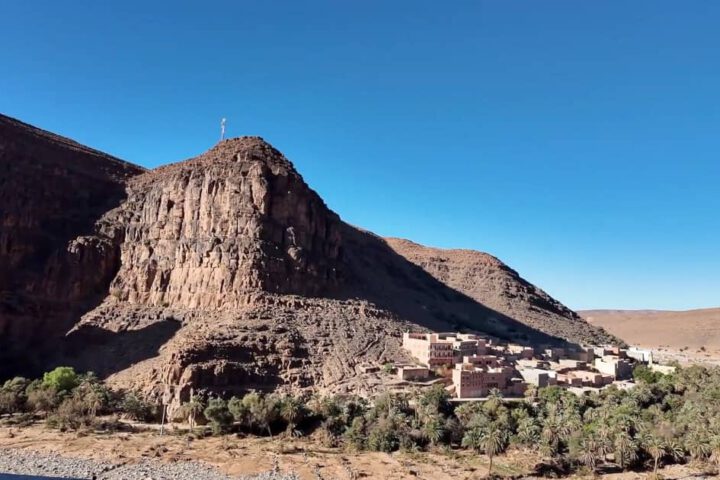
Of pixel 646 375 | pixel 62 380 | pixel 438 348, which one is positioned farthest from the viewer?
pixel 646 375

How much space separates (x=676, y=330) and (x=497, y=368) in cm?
12616

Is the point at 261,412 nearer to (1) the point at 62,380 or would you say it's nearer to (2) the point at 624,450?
(1) the point at 62,380

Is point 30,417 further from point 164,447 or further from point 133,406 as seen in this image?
point 164,447

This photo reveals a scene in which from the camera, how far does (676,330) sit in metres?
156

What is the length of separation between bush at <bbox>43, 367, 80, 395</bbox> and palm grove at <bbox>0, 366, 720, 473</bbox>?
0.30 ft

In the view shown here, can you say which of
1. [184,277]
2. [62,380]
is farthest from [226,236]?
[62,380]

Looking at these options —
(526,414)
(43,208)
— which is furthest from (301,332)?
(43,208)

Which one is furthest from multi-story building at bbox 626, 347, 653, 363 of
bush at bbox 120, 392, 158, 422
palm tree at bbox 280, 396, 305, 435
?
bush at bbox 120, 392, 158, 422

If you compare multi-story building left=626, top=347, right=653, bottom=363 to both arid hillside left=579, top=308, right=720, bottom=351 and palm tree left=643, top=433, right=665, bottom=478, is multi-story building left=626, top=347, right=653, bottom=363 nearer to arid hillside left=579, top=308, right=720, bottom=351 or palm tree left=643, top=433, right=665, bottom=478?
palm tree left=643, top=433, right=665, bottom=478

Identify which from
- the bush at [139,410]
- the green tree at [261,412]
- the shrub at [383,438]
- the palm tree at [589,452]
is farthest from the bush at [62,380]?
the palm tree at [589,452]

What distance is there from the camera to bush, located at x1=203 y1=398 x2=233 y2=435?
144ft

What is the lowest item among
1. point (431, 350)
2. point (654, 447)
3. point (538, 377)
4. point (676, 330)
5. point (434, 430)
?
point (654, 447)

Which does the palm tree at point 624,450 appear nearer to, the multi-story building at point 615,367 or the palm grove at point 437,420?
the palm grove at point 437,420

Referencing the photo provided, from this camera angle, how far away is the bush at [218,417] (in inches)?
1722
